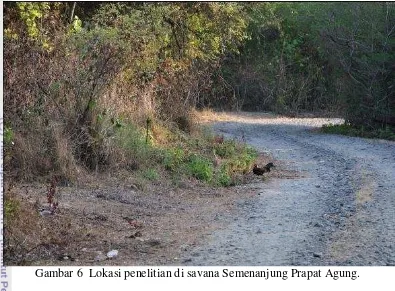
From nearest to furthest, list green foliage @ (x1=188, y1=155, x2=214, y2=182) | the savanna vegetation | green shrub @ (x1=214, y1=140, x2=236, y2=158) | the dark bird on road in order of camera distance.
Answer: the savanna vegetation → green foliage @ (x1=188, y1=155, x2=214, y2=182) → the dark bird on road → green shrub @ (x1=214, y1=140, x2=236, y2=158)

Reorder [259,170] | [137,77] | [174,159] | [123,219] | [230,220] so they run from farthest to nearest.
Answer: [137,77]
[259,170]
[174,159]
[230,220]
[123,219]

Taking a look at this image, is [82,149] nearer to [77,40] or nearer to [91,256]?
[77,40]

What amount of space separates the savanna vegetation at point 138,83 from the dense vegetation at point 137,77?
0.9 inches

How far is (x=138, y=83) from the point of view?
1487cm

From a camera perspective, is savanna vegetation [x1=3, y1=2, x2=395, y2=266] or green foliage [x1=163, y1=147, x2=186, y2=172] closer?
savanna vegetation [x1=3, y1=2, x2=395, y2=266]

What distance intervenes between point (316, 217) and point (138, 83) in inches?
274

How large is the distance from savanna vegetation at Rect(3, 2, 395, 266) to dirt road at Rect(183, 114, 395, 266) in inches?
55.8

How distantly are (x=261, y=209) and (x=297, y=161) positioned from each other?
625cm

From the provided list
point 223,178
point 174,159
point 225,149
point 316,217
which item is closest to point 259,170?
point 223,178

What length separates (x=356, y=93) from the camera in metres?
22.4

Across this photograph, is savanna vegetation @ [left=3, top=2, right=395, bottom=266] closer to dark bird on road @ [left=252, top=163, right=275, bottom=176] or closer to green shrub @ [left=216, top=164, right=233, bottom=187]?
green shrub @ [left=216, top=164, right=233, bottom=187]

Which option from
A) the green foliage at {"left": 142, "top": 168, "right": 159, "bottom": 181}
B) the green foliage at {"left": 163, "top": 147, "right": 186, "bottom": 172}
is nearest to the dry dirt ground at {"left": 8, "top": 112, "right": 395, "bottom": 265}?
the green foliage at {"left": 142, "top": 168, "right": 159, "bottom": 181}

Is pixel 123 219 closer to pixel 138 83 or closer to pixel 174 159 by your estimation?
pixel 174 159

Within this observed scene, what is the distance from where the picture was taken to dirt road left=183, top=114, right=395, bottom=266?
6699 mm
